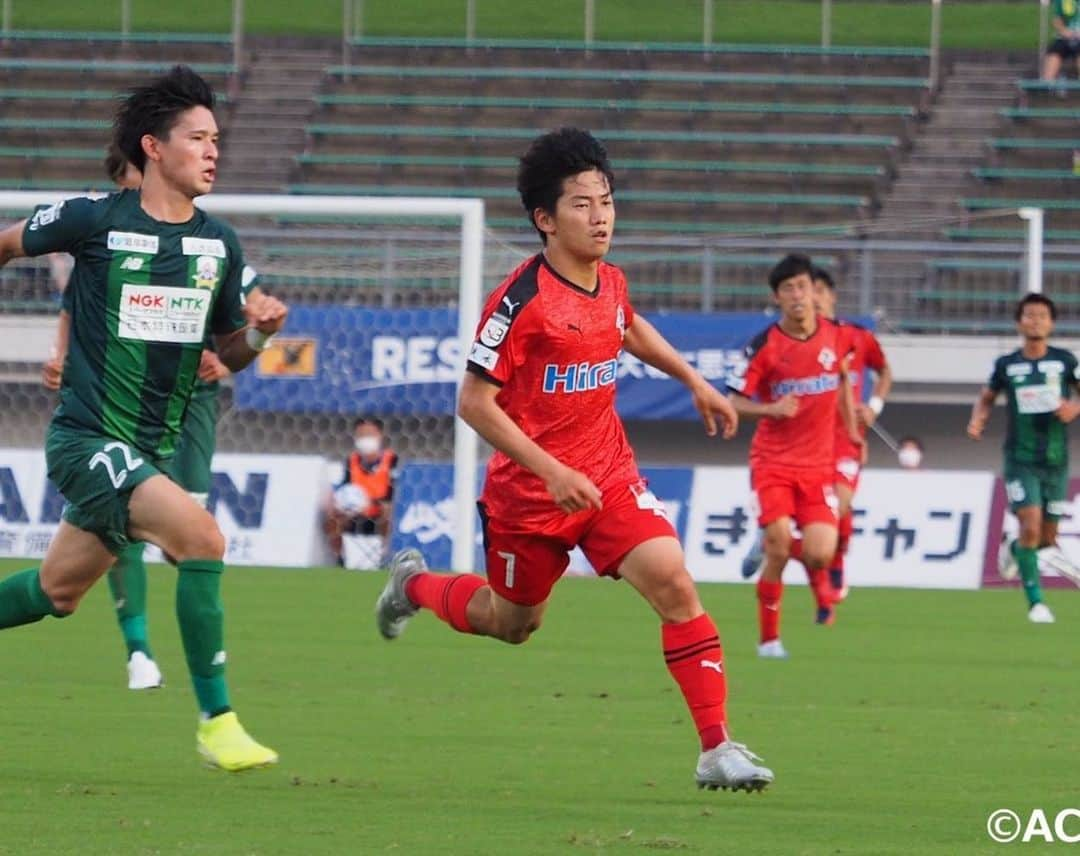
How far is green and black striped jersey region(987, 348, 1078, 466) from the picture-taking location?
50.1ft

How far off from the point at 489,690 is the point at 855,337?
18.4 ft

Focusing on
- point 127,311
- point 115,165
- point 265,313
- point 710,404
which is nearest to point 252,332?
point 265,313

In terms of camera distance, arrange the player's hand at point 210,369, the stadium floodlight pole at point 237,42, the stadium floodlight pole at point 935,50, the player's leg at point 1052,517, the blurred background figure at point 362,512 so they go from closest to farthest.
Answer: the player's hand at point 210,369 < the player's leg at point 1052,517 < the blurred background figure at point 362,512 < the stadium floodlight pole at point 935,50 < the stadium floodlight pole at point 237,42

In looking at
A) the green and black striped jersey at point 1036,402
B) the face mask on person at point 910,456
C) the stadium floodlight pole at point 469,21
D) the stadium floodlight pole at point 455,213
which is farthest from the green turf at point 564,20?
the green and black striped jersey at point 1036,402

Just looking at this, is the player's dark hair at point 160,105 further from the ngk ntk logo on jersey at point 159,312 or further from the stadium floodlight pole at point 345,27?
the stadium floodlight pole at point 345,27

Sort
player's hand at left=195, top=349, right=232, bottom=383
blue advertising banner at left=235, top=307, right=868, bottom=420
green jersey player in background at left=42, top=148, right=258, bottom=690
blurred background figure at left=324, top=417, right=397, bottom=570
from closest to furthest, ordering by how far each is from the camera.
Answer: green jersey player in background at left=42, top=148, right=258, bottom=690, player's hand at left=195, top=349, right=232, bottom=383, blurred background figure at left=324, top=417, right=397, bottom=570, blue advertising banner at left=235, top=307, right=868, bottom=420

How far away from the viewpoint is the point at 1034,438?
15.3 meters

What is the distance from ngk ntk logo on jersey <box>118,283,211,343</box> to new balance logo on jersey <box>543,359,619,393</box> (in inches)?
49.2

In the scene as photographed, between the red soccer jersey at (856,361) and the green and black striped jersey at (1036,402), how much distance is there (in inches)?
37.4

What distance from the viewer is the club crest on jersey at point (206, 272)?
23.3 feet

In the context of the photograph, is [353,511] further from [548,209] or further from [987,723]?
[548,209]

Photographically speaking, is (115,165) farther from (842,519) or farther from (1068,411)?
(842,519)

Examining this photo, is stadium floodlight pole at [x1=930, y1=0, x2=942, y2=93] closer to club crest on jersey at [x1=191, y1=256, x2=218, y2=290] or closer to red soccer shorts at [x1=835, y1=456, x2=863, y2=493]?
red soccer shorts at [x1=835, y1=456, x2=863, y2=493]

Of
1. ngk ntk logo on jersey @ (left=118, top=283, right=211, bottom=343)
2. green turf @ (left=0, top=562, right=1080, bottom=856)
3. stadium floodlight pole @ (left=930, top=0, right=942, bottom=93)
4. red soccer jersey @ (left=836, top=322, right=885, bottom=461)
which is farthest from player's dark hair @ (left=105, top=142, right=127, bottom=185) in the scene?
stadium floodlight pole @ (left=930, top=0, right=942, bottom=93)
